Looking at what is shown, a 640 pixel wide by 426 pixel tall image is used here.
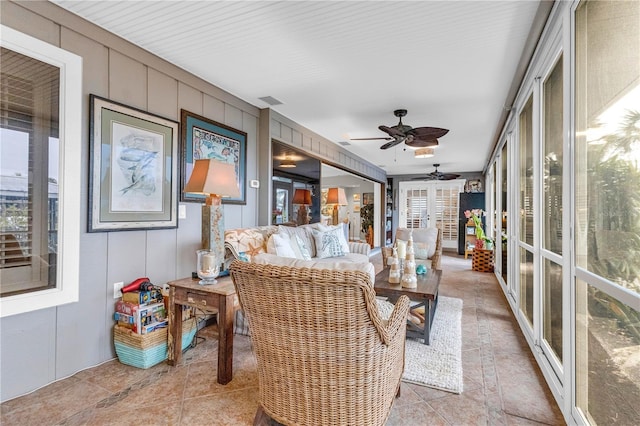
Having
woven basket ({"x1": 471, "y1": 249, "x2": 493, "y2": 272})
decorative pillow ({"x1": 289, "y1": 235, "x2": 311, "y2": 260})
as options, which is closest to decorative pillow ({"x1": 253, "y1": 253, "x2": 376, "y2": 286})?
decorative pillow ({"x1": 289, "y1": 235, "x2": 311, "y2": 260})

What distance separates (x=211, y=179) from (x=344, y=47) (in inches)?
57.9

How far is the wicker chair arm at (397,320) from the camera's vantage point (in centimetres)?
140

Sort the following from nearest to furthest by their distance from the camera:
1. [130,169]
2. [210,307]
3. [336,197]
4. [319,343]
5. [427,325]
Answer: [319,343] → [210,307] → [130,169] → [427,325] → [336,197]

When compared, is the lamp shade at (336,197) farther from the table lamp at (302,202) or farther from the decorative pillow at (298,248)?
the decorative pillow at (298,248)

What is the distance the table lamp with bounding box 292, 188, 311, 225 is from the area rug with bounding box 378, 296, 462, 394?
76.6 inches

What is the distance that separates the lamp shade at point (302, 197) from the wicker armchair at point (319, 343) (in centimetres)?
322

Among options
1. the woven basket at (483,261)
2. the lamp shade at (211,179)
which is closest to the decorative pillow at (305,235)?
the lamp shade at (211,179)

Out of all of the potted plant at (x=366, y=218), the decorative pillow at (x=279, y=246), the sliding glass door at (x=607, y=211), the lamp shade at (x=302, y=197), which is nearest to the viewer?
the sliding glass door at (x=607, y=211)

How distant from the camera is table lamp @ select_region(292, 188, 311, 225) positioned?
4.60 m

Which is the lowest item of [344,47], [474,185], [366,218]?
[366,218]

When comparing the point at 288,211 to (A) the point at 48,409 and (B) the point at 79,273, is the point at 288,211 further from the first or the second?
(A) the point at 48,409

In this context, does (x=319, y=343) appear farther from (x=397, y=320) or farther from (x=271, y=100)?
(x=271, y=100)

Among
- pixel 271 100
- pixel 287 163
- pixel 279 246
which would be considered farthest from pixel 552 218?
pixel 287 163

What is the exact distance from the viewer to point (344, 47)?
2459mm
